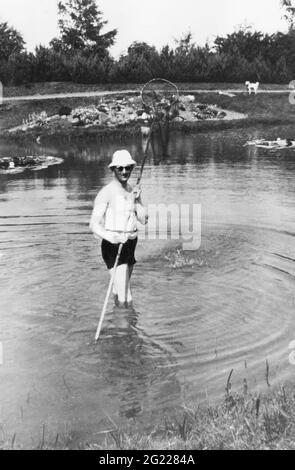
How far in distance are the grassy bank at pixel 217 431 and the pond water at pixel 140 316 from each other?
18 centimetres

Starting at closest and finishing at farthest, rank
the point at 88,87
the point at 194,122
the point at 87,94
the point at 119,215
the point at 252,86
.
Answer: the point at 119,215 → the point at 194,122 → the point at 252,86 → the point at 87,94 → the point at 88,87

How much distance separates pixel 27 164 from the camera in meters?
22.9

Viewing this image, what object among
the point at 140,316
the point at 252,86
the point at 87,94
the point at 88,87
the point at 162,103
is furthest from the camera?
the point at 88,87

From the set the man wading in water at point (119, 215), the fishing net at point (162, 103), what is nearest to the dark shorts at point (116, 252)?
the man wading in water at point (119, 215)

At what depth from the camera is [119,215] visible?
8.12 meters

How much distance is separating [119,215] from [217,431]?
379 centimetres

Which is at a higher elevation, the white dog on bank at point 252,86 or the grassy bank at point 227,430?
the white dog on bank at point 252,86

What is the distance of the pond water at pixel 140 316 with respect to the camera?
238 inches

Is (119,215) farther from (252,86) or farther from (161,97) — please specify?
(252,86)

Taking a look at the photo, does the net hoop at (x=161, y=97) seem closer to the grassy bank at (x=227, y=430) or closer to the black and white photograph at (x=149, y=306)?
the black and white photograph at (x=149, y=306)

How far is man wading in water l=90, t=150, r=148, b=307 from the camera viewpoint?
790 centimetres

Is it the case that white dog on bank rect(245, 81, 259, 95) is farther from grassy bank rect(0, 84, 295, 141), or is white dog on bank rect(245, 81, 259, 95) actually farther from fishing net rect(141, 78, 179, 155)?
fishing net rect(141, 78, 179, 155)

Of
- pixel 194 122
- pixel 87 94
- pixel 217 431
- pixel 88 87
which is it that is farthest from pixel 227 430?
pixel 88 87

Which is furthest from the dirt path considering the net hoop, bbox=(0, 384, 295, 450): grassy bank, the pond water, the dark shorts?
bbox=(0, 384, 295, 450): grassy bank
